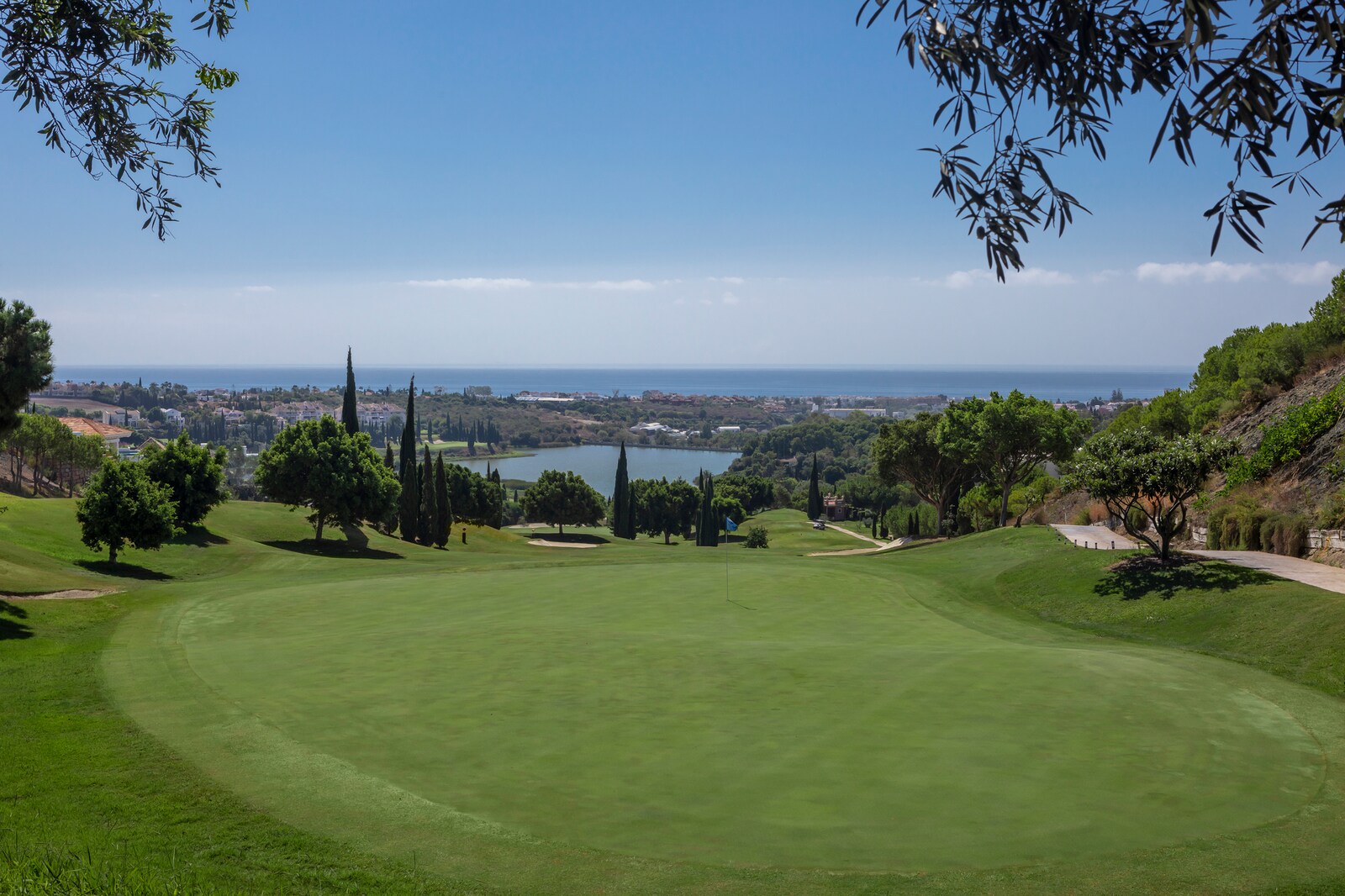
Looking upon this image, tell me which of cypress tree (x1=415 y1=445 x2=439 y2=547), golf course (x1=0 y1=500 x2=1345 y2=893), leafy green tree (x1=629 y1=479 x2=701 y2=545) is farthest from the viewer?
leafy green tree (x1=629 y1=479 x2=701 y2=545)

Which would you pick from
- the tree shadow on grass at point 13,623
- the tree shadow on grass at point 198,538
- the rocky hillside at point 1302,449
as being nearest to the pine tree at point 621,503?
the tree shadow on grass at point 198,538

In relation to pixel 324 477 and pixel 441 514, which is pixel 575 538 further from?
pixel 324 477

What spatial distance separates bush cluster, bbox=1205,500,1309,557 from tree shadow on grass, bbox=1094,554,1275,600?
5484mm

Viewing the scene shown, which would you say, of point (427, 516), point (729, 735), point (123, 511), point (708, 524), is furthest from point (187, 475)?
point (708, 524)

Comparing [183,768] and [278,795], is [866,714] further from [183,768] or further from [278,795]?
[183,768]

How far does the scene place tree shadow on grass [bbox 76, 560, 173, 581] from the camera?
36312mm

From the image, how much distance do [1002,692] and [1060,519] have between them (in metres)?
48.7

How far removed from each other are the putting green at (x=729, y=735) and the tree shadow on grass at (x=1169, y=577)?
16.3 ft

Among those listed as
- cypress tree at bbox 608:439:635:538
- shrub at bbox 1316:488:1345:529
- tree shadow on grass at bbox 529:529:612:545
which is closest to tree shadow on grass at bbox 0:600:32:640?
shrub at bbox 1316:488:1345:529

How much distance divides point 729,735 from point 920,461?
181 ft

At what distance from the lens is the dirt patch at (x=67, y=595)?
25922 mm

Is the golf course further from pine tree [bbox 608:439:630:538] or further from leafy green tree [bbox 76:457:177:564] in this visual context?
pine tree [bbox 608:439:630:538]

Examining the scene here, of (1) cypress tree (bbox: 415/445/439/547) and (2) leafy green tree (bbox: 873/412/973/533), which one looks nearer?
(2) leafy green tree (bbox: 873/412/973/533)

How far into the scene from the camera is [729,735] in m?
13.8
